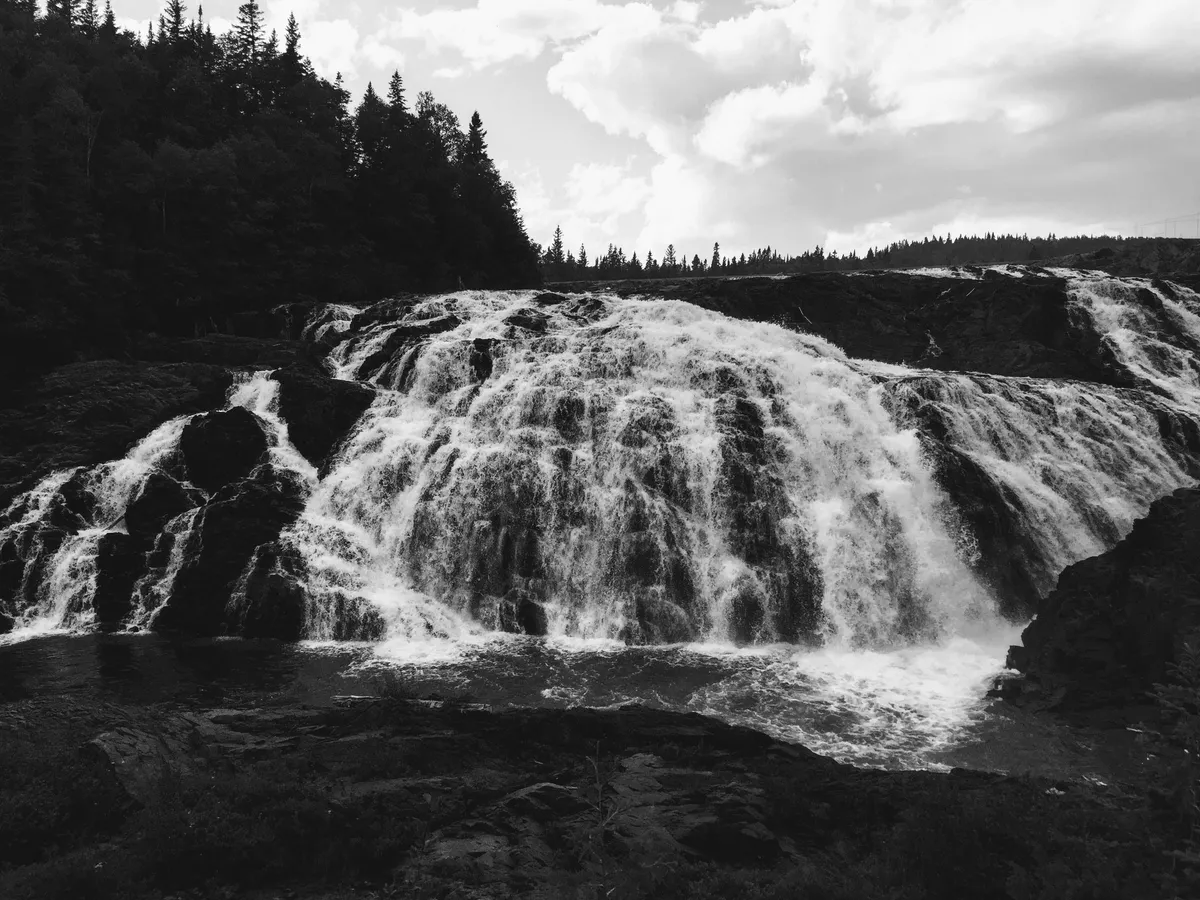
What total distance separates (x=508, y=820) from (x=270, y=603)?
15.8m

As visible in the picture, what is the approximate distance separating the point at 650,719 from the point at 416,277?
55174 mm

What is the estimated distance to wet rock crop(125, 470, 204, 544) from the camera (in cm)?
2484

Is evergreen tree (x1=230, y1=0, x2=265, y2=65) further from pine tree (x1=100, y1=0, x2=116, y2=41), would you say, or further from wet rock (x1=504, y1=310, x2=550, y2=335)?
wet rock (x1=504, y1=310, x2=550, y2=335)

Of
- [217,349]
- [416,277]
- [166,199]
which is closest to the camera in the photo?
[217,349]

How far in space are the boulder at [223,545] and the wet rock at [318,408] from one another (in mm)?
2772

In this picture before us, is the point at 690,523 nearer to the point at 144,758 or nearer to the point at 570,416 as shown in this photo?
the point at 570,416

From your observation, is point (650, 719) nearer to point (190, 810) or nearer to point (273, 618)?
point (190, 810)

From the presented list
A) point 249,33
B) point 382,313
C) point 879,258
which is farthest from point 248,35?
point 879,258

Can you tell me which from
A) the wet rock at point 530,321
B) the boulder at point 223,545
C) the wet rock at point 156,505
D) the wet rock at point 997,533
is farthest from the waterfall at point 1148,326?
the wet rock at point 156,505

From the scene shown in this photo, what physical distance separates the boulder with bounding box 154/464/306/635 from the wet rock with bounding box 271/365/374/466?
2.77 m

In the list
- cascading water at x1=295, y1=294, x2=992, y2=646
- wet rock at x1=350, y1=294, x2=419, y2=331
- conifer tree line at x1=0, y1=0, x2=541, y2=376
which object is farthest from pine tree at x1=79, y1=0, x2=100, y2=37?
cascading water at x1=295, y1=294, x2=992, y2=646

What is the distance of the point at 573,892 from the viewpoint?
26.5 feet

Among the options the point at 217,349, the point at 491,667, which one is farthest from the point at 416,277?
the point at 491,667

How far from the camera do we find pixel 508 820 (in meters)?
9.79
